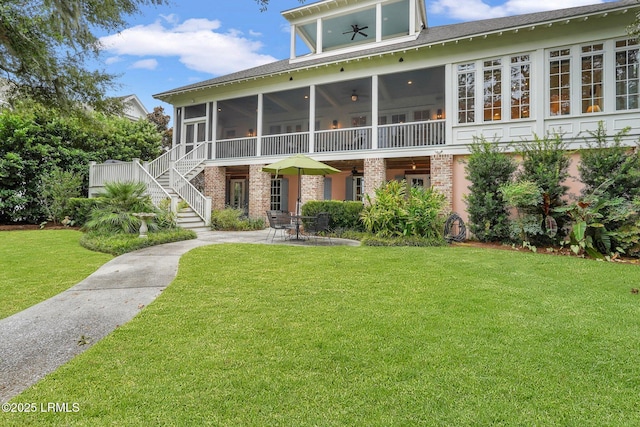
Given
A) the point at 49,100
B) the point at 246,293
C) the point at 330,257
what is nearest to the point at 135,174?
the point at 49,100

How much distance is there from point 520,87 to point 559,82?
105cm

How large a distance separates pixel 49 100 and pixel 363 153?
369 inches

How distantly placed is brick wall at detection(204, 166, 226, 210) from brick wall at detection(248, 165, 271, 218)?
183cm

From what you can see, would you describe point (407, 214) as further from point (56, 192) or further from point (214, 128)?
point (56, 192)

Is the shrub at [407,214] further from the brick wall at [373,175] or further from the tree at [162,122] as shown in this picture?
the tree at [162,122]

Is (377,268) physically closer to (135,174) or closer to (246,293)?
(246,293)

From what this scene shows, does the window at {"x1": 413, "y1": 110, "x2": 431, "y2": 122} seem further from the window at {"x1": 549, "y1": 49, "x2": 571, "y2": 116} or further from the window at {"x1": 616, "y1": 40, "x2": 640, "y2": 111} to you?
the window at {"x1": 616, "y1": 40, "x2": 640, "y2": 111}

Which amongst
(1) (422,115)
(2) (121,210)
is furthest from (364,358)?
(1) (422,115)

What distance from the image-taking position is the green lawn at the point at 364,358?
6.94 feet

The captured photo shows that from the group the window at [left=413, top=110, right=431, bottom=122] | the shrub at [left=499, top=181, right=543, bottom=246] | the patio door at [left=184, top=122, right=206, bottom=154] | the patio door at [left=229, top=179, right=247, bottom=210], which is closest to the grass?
the patio door at [left=184, top=122, right=206, bottom=154]

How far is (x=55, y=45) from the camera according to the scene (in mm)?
6250

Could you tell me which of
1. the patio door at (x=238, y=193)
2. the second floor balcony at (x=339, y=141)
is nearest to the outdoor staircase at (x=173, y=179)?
the second floor balcony at (x=339, y=141)

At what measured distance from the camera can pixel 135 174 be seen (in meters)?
12.9

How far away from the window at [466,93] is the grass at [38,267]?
11.4 m
